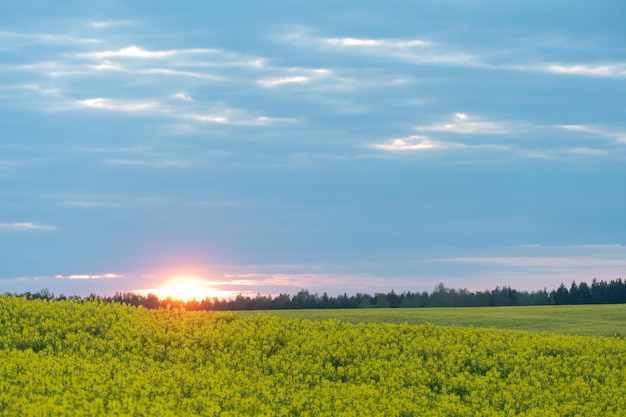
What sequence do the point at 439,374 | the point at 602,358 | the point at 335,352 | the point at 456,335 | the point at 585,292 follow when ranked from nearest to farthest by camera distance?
the point at 439,374, the point at 335,352, the point at 602,358, the point at 456,335, the point at 585,292

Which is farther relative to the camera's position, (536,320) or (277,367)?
(536,320)

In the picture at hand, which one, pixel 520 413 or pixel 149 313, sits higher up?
pixel 149 313

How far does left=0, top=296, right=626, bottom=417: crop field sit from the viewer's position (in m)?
14.4

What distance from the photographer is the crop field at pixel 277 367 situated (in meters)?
14.4

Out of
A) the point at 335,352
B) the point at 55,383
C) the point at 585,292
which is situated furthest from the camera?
the point at 585,292

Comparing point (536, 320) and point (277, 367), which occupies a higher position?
point (536, 320)

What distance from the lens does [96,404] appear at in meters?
13.0

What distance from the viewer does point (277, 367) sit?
63.5 ft

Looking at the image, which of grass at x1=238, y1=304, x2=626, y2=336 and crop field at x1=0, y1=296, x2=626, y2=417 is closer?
crop field at x1=0, y1=296, x2=626, y2=417

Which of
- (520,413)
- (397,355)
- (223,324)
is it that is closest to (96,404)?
(520,413)

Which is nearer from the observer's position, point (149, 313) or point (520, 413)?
point (520, 413)

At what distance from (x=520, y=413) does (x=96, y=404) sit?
29.8 ft

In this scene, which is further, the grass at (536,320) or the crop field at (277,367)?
the grass at (536,320)

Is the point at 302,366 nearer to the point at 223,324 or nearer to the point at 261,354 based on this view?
the point at 261,354
